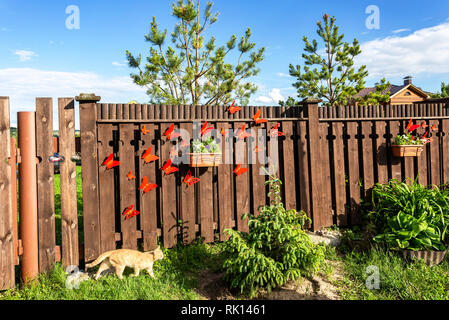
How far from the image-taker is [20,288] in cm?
335

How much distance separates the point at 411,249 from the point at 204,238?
247cm

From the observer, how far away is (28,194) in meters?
3.35

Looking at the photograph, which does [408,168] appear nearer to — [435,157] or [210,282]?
[435,157]

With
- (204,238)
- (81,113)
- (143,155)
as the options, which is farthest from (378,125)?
(81,113)

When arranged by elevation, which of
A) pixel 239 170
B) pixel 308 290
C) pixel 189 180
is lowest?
pixel 308 290

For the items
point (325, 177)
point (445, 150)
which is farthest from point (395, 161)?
point (325, 177)

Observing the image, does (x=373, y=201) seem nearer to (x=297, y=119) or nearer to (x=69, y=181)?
(x=297, y=119)

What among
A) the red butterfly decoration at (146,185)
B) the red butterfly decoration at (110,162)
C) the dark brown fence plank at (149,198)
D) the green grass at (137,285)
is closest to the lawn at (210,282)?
the green grass at (137,285)

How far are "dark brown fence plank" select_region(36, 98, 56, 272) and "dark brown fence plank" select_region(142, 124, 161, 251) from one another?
985 millimetres

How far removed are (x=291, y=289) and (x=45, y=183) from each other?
2.87 metres

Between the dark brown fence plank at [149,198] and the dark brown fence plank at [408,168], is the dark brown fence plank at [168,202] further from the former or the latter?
the dark brown fence plank at [408,168]

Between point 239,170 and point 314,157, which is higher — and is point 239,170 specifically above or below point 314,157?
below

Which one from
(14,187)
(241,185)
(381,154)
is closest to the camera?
(14,187)
